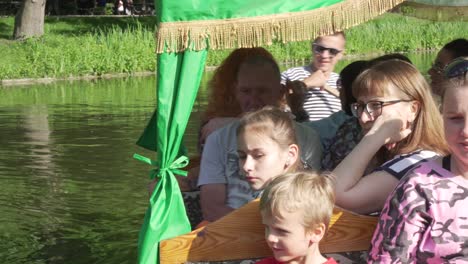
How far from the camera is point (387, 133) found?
4262mm

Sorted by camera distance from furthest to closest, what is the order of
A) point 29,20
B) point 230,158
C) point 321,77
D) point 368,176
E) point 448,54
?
point 29,20, point 321,77, point 448,54, point 230,158, point 368,176

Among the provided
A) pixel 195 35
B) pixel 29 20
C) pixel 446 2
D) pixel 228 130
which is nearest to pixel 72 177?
pixel 446 2

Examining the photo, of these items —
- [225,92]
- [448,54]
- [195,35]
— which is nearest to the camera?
[195,35]

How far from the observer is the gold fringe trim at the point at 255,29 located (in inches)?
184

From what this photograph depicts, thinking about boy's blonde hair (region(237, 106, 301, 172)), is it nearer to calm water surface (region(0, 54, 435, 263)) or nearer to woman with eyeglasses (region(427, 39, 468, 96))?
woman with eyeglasses (region(427, 39, 468, 96))

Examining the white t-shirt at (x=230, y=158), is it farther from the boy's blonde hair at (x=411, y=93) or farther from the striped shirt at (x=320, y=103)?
the striped shirt at (x=320, y=103)

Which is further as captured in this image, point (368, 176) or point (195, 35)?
point (195, 35)

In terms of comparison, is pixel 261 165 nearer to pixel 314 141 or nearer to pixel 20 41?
pixel 314 141

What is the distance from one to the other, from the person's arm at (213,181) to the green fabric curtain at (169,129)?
0.44 m

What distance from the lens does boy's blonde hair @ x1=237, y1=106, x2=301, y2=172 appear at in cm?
453

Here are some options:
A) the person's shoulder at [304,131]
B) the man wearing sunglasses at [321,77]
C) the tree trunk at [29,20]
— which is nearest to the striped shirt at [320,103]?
the man wearing sunglasses at [321,77]

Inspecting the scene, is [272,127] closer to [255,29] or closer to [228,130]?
[255,29]

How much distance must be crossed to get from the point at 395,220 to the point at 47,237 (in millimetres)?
5814

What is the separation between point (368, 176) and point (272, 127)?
54 centimetres
